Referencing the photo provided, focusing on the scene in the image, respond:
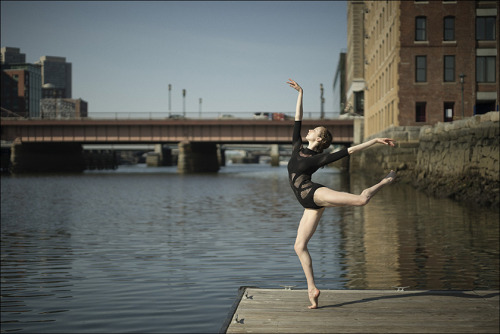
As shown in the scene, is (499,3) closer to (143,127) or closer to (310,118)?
(310,118)

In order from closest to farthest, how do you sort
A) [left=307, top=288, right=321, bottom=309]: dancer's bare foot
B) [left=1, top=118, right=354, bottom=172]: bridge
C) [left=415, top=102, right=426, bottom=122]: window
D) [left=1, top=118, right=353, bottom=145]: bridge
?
[left=307, top=288, right=321, bottom=309]: dancer's bare foot < [left=415, top=102, right=426, bottom=122]: window < [left=1, top=118, right=354, bottom=172]: bridge < [left=1, top=118, right=353, bottom=145]: bridge

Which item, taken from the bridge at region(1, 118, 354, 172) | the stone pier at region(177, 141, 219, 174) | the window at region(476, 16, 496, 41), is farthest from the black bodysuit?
the stone pier at region(177, 141, 219, 174)

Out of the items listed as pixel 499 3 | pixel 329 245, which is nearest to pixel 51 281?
pixel 329 245

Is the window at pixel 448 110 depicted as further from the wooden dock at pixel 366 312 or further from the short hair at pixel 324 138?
the short hair at pixel 324 138

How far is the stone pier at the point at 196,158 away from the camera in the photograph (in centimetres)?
10006

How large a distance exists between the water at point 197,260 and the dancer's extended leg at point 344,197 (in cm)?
158

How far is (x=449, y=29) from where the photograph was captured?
203ft

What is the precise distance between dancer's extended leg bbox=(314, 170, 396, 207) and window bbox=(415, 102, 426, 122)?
57024mm

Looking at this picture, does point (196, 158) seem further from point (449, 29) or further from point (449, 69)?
point (449, 29)

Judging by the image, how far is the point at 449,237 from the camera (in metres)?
22.2

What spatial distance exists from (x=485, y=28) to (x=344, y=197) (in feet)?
195

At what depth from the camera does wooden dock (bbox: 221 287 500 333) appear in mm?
7176

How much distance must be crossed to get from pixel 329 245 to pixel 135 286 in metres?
8.02

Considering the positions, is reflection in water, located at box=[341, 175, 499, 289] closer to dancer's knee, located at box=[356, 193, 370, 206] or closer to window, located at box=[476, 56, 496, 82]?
dancer's knee, located at box=[356, 193, 370, 206]
